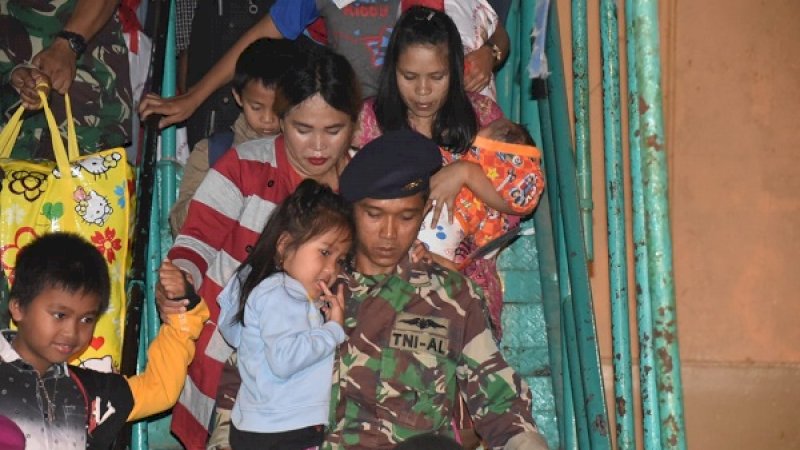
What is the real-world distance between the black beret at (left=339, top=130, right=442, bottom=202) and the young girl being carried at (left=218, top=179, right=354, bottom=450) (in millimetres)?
74

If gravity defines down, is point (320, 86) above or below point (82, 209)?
above

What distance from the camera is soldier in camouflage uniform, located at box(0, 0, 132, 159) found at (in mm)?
4465

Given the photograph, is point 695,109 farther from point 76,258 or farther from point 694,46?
point 76,258

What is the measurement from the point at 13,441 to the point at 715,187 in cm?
498

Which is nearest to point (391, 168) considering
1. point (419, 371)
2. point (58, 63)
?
point (419, 371)

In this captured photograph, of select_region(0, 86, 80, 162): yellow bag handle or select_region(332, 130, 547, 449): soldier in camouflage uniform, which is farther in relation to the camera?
select_region(0, 86, 80, 162): yellow bag handle

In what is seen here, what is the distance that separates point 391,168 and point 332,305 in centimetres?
47

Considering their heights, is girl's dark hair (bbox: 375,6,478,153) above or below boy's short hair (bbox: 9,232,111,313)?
above

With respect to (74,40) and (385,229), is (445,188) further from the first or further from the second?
(74,40)

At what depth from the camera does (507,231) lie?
14.5 feet

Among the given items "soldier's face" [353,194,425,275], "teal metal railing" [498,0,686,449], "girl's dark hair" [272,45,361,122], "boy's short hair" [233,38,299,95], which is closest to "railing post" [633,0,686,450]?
"teal metal railing" [498,0,686,449]

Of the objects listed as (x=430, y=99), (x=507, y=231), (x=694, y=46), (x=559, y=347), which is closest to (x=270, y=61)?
(x=430, y=99)

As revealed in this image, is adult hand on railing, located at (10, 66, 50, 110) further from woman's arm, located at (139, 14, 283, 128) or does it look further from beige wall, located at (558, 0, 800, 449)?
beige wall, located at (558, 0, 800, 449)

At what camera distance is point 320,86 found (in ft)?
13.7
